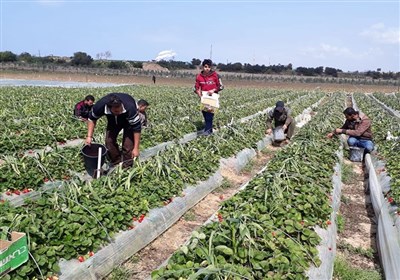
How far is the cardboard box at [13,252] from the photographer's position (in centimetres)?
304

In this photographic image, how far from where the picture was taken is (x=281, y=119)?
1080 centimetres

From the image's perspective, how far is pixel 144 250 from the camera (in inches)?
188

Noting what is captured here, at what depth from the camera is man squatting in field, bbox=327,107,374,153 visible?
8.70m

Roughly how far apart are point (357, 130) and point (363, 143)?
536mm

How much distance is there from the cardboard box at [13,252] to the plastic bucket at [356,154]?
309 inches

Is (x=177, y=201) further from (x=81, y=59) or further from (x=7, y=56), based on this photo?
(x=81, y=59)

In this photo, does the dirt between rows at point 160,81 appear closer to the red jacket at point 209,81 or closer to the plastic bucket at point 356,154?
the red jacket at point 209,81

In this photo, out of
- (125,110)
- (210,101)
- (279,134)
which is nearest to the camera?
(125,110)

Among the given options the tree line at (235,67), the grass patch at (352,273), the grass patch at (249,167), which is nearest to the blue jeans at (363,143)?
the grass patch at (249,167)

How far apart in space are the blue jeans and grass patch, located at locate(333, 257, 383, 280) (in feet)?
16.5

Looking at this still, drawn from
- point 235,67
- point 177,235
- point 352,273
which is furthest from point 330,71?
point 352,273

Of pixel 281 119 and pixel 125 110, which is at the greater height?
pixel 125 110

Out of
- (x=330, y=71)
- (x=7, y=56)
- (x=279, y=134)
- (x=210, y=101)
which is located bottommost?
(x=330, y=71)

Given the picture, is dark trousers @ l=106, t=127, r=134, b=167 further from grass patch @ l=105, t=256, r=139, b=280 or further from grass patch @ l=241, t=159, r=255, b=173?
grass patch @ l=241, t=159, r=255, b=173
